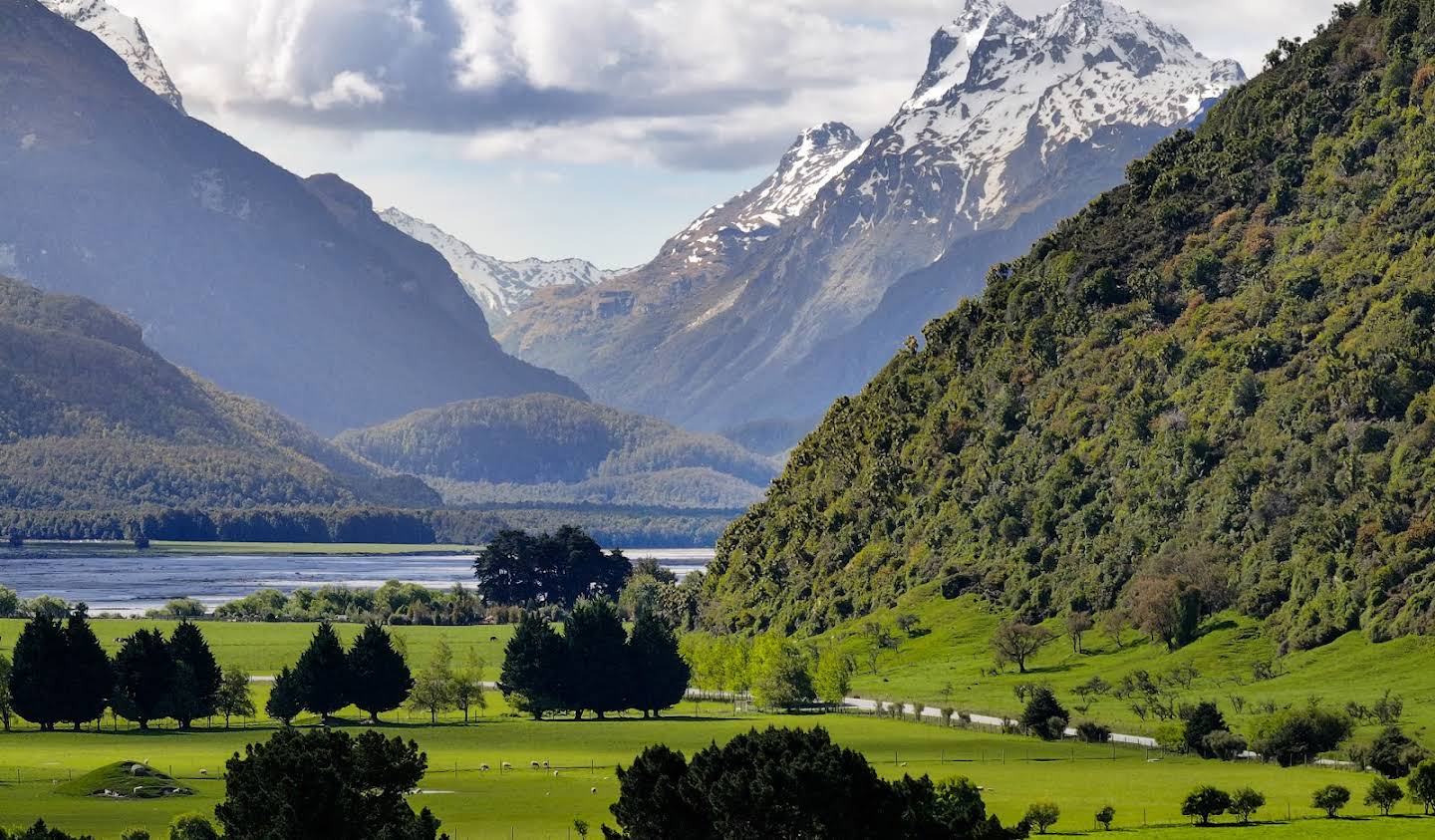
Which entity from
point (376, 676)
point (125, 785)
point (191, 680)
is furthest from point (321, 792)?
point (376, 676)

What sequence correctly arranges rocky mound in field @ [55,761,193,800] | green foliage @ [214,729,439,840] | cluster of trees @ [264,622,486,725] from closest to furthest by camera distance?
1. green foliage @ [214,729,439,840]
2. rocky mound in field @ [55,761,193,800]
3. cluster of trees @ [264,622,486,725]

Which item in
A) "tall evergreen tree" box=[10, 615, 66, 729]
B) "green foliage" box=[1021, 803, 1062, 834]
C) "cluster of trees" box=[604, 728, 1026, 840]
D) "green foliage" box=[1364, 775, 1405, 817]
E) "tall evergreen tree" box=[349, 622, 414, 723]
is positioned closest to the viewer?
"cluster of trees" box=[604, 728, 1026, 840]

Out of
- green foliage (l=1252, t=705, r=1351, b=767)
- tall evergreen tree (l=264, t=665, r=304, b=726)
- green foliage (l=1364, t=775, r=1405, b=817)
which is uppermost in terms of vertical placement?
tall evergreen tree (l=264, t=665, r=304, b=726)

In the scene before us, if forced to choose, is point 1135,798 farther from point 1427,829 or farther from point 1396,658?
point 1396,658

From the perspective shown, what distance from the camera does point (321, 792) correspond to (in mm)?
101250

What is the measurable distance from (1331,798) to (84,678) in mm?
102559

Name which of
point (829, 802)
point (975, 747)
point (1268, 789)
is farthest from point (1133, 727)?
point (829, 802)

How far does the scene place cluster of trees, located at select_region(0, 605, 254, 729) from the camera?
610ft

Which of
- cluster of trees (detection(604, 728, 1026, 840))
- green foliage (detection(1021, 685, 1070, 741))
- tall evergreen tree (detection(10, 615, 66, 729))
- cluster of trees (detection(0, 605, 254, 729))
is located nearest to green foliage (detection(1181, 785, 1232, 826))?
cluster of trees (detection(604, 728, 1026, 840))

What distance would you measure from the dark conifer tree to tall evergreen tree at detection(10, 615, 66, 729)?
8.77 m

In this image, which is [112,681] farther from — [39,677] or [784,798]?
[784,798]

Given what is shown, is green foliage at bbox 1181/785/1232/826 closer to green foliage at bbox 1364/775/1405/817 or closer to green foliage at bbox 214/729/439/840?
green foliage at bbox 1364/775/1405/817

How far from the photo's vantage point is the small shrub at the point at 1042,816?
12032 centimetres

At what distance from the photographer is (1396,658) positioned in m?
183
